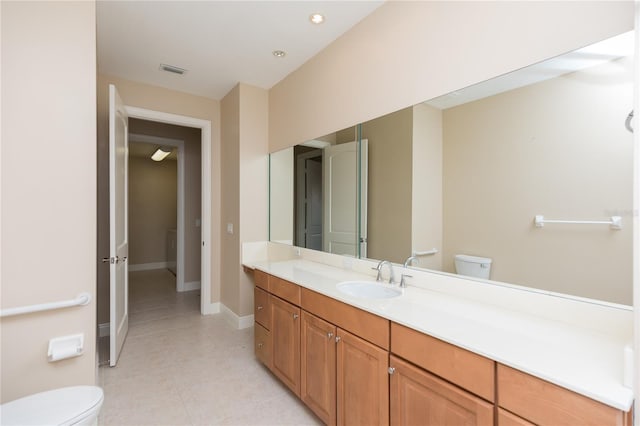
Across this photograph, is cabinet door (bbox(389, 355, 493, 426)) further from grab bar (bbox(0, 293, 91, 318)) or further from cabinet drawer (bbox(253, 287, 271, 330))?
grab bar (bbox(0, 293, 91, 318))

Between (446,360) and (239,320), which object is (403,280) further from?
(239,320)

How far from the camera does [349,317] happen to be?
61.0 inches

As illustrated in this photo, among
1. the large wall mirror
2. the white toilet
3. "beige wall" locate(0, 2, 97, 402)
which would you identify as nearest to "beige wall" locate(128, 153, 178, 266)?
"beige wall" locate(0, 2, 97, 402)

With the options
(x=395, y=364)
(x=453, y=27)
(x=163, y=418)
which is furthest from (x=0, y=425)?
(x=453, y=27)

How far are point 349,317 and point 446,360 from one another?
21.4 inches

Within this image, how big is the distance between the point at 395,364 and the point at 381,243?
940 millimetres

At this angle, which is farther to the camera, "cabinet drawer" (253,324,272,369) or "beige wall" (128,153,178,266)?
"beige wall" (128,153,178,266)

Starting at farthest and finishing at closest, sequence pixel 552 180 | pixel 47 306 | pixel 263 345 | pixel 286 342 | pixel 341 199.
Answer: pixel 341 199 → pixel 263 345 → pixel 286 342 → pixel 47 306 → pixel 552 180

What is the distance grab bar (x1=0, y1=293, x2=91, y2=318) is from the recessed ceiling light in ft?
7.70

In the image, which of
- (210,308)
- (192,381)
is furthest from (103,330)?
(192,381)

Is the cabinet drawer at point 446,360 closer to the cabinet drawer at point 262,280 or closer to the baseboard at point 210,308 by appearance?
the cabinet drawer at point 262,280

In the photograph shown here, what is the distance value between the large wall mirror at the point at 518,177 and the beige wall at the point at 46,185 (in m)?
1.76

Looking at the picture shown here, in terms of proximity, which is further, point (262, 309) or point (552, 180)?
point (262, 309)

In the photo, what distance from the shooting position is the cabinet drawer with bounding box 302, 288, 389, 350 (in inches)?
54.0
